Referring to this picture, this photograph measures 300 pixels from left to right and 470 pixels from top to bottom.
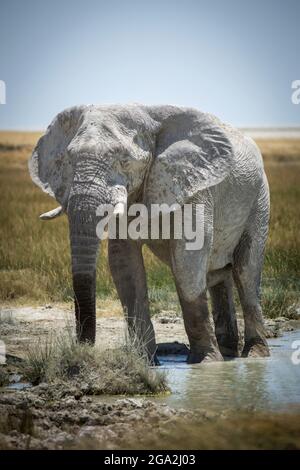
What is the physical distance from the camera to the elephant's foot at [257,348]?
11.4 metres

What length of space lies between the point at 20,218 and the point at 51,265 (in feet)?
19.3

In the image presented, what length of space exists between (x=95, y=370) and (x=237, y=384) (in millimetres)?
1219

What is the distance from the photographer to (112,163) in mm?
9516

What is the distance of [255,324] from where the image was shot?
1150 centimetres

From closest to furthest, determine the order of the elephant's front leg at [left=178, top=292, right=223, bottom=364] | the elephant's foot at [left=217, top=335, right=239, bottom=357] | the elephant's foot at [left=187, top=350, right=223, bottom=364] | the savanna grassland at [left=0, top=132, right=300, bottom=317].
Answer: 1. the elephant's front leg at [left=178, top=292, right=223, bottom=364]
2. the elephant's foot at [left=187, top=350, right=223, bottom=364]
3. the elephant's foot at [left=217, top=335, right=239, bottom=357]
4. the savanna grassland at [left=0, top=132, right=300, bottom=317]

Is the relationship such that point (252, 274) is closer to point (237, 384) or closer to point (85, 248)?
point (237, 384)

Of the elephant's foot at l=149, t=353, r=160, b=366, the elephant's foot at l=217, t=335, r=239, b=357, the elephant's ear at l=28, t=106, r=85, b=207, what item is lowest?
the elephant's foot at l=217, t=335, r=239, b=357

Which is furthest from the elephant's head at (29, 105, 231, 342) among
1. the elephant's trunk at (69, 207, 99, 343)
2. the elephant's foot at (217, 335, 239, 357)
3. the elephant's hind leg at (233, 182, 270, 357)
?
the elephant's foot at (217, 335, 239, 357)

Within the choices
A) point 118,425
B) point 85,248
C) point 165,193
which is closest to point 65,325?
point 165,193

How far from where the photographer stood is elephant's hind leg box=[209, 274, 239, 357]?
1168 centimetres

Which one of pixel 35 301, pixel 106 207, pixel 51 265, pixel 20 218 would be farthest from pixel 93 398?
pixel 20 218

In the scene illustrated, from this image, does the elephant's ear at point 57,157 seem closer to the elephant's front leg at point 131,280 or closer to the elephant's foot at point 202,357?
the elephant's front leg at point 131,280

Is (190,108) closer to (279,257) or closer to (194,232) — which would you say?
(194,232)

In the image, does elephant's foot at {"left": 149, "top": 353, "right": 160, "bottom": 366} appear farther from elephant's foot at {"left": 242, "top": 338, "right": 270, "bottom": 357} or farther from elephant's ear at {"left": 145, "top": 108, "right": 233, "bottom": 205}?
elephant's ear at {"left": 145, "top": 108, "right": 233, "bottom": 205}
